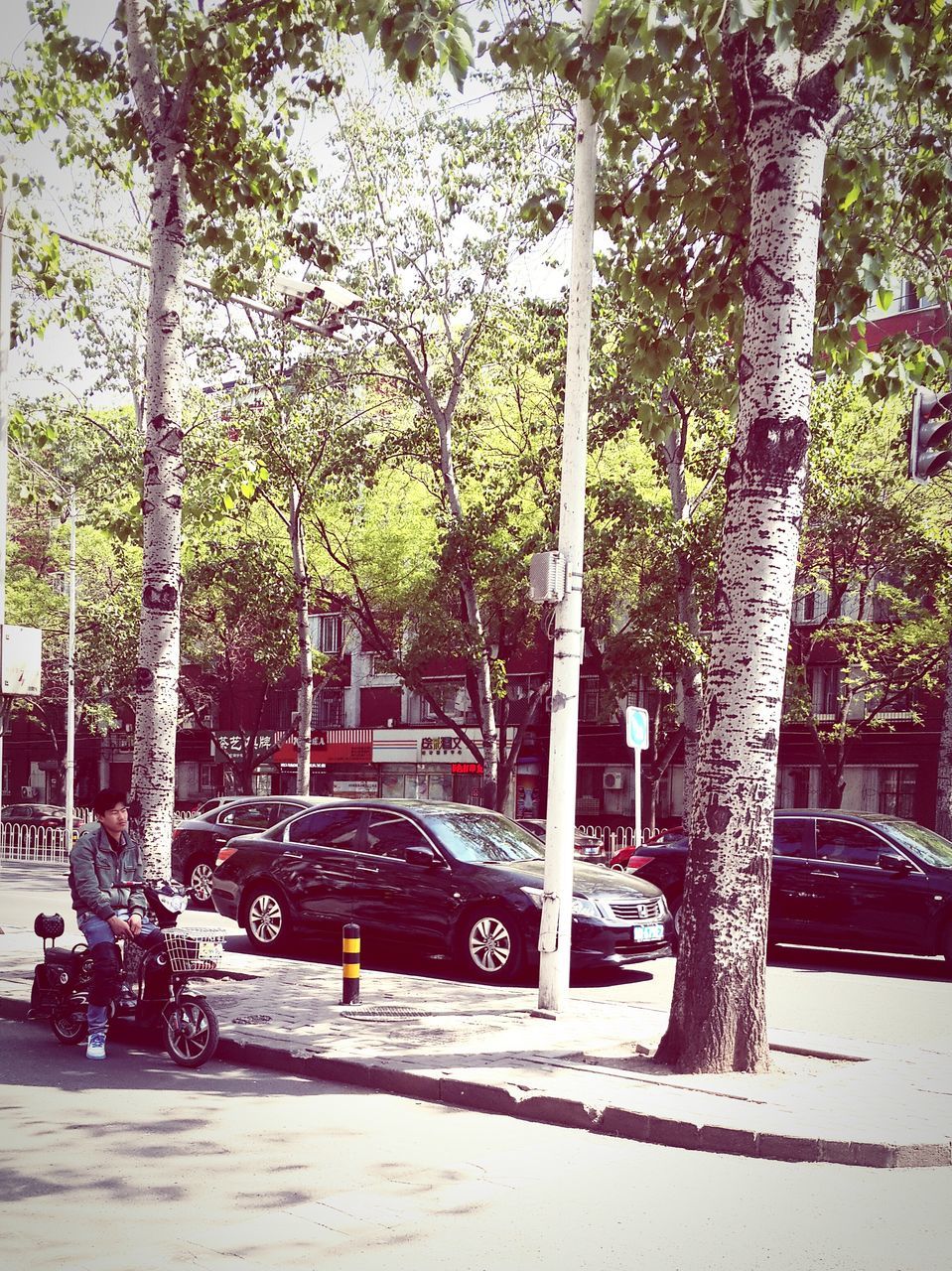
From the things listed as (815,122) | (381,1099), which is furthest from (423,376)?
(381,1099)

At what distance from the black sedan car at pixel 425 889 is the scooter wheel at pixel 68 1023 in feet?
14.6

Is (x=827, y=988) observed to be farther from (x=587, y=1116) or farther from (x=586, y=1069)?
(x=587, y=1116)

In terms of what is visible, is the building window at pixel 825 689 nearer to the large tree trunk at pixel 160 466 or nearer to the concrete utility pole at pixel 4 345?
the concrete utility pole at pixel 4 345

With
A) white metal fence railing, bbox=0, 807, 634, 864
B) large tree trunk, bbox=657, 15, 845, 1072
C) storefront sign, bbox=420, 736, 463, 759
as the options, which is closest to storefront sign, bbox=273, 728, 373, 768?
storefront sign, bbox=420, 736, 463, 759

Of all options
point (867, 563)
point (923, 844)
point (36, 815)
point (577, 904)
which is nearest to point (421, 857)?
point (577, 904)

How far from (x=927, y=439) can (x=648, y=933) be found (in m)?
5.98

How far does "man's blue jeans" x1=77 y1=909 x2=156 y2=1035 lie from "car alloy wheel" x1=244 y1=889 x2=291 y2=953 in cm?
568

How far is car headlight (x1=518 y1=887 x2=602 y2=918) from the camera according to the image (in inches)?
504

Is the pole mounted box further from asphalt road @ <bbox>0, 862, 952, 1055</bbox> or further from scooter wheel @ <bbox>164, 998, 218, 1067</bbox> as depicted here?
scooter wheel @ <bbox>164, 998, 218, 1067</bbox>

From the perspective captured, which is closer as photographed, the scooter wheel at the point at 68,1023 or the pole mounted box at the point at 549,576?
the scooter wheel at the point at 68,1023

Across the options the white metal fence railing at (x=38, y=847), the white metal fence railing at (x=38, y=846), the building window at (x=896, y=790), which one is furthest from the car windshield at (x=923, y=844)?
the white metal fence railing at (x=38, y=847)

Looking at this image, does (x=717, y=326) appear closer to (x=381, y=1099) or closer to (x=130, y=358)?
(x=381, y=1099)

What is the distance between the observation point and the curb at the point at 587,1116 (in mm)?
6684

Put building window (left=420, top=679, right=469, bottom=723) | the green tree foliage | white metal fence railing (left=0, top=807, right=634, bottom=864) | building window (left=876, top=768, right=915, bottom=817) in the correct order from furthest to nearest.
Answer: building window (left=420, top=679, right=469, bottom=723) < building window (left=876, top=768, right=915, bottom=817) < white metal fence railing (left=0, top=807, right=634, bottom=864) < the green tree foliage
